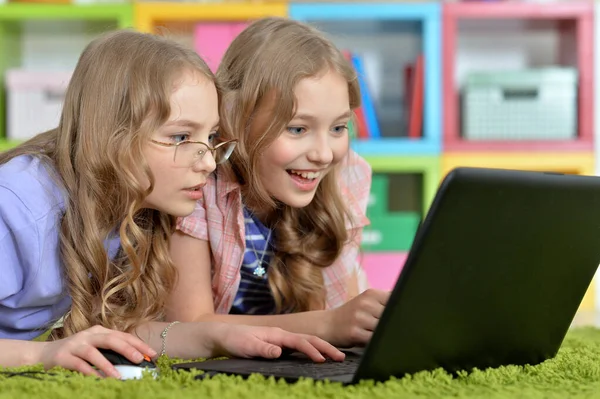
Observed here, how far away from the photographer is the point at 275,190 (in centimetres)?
137

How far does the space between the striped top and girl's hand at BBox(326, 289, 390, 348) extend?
311mm

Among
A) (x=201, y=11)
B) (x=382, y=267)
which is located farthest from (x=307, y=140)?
(x=201, y=11)

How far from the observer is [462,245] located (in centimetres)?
76

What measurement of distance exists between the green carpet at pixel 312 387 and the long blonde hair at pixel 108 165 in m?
0.30

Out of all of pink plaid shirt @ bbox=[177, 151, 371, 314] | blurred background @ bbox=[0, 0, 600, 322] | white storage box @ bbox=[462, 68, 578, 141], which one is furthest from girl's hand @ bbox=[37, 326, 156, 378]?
white storage box @ bbox=[462, 68, 578, 141]

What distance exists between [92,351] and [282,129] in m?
0.52

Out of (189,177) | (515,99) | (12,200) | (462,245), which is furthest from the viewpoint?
(515,99)

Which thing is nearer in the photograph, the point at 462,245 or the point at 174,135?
the point at 462,245

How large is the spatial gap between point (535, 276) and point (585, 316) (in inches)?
73.5

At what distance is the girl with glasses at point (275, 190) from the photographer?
1.32m

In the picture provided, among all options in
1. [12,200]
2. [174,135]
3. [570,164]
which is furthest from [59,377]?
[570,164]

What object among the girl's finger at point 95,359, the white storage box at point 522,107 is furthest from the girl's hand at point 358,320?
the white storage box at point 522,107

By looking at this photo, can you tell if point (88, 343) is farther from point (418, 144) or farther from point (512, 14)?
point (512, 14)

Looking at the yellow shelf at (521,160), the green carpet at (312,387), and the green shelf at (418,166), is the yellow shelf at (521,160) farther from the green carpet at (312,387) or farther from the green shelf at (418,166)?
the green carpet at (312,387)
